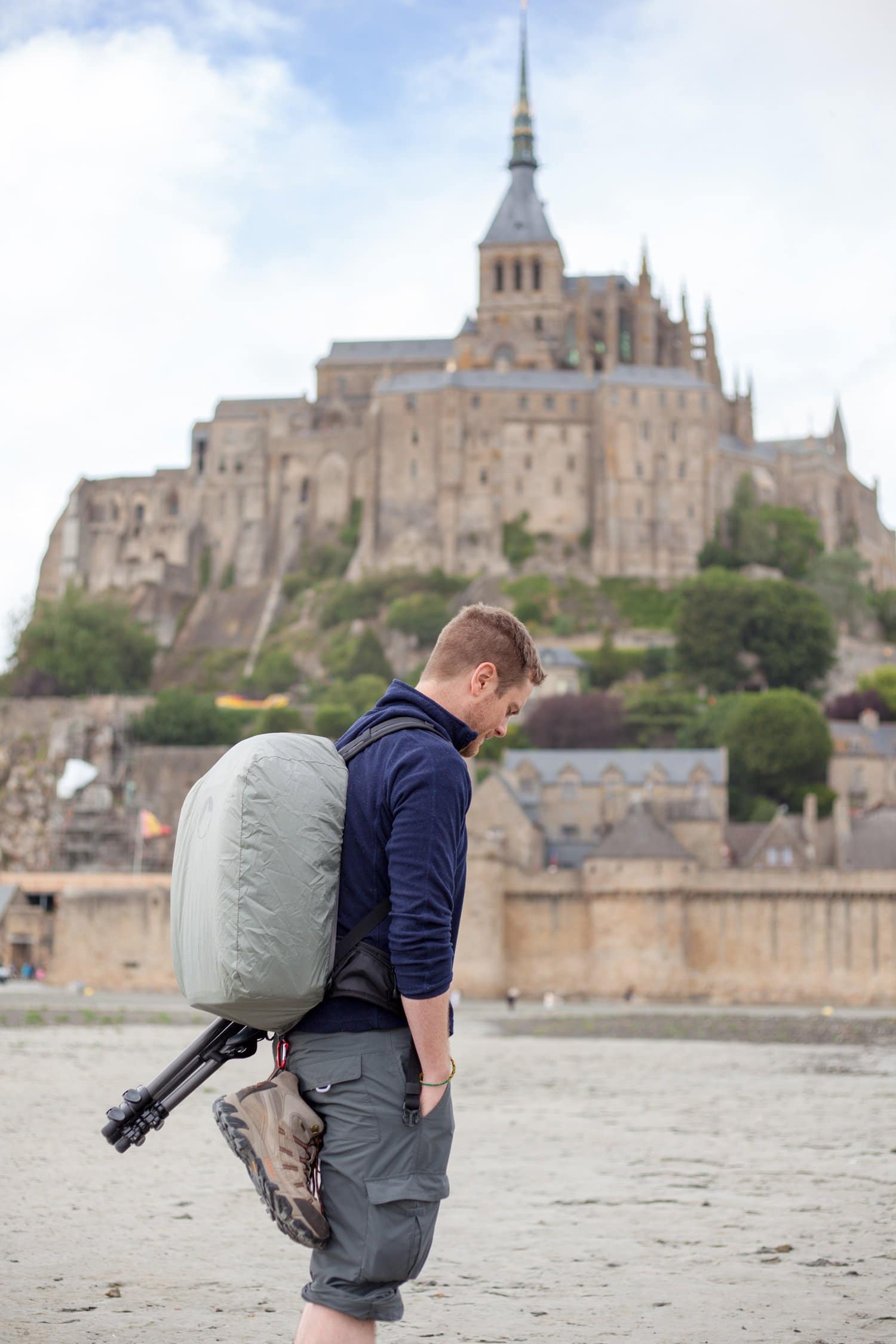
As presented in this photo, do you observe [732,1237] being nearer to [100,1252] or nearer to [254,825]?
[100,1252]

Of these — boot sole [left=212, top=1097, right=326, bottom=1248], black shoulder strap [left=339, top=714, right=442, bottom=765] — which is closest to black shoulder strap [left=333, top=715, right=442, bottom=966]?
black shoulder strap [left=339, top=714, right=442, bottom=765]

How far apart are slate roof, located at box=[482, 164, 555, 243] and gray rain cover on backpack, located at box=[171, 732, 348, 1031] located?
99.7m

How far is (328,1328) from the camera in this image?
464 centimetres

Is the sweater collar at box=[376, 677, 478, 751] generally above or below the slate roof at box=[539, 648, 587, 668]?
below

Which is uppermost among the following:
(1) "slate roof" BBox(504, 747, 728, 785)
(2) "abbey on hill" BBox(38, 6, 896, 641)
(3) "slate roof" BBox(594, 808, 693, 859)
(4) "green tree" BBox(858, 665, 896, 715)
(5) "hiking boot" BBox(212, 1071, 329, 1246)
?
(2) "abbey on hill" BBox(38, 6, 896, 641)

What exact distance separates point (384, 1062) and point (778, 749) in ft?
196

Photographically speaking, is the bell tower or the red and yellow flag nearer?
the red and yellow flag

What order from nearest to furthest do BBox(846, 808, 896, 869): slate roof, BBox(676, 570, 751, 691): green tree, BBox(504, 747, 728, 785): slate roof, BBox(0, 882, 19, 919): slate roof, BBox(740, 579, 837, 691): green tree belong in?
BBox(846, 808, 896, 869): slate roof
BBox(0, 882, 19, 919): slate roof
BBox(504, 747, 728, 785): slate roof
BBox(676, 570, 751, 691): green tree
BBox(740, 579, 837, 691): green tree

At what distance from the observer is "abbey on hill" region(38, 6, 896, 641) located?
87.9 metres

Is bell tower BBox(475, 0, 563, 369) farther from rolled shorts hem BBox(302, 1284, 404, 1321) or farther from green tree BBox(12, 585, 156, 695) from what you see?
rolled shorts hem BBox(302, 1284, 404, 1321)

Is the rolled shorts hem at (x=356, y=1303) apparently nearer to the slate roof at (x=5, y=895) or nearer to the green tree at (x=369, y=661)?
the slate roof at (x=5, y=895)

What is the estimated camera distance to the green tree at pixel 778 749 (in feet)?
207

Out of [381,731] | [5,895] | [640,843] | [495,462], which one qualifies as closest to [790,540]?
[495,462]

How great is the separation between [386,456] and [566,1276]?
277ft
